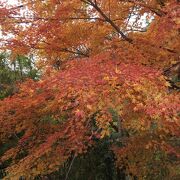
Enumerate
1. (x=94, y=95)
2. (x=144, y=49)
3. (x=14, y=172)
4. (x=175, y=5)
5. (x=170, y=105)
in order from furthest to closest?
(x=14, y=172) < (x=144, y=49) < (x=175, y=5) < (x=170, y=105) < (x=94, y=95)

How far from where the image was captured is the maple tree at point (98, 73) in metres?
4.48

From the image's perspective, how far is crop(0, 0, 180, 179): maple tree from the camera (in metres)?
4.48

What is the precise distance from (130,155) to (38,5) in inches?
177

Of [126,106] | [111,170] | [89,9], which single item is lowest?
[111,170]

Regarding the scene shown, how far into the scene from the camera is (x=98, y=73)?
4629mm

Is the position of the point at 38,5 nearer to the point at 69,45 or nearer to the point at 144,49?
the point at 69,45

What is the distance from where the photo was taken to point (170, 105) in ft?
15.0

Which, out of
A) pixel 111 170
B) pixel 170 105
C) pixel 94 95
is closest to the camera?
pixel 94 95

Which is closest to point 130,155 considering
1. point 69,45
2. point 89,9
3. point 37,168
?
point 37,168

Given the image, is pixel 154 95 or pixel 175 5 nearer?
pixel 154 95

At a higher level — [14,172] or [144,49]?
[144,49]

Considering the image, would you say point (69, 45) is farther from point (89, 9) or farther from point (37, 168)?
point (37, 168)

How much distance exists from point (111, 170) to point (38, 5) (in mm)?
7074

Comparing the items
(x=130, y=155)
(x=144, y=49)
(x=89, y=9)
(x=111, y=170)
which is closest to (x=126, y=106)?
(x=144, y=49)
